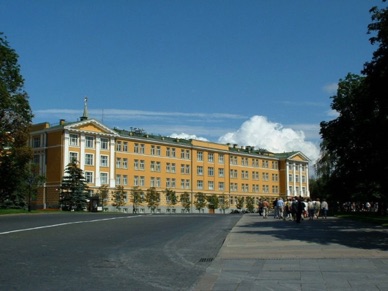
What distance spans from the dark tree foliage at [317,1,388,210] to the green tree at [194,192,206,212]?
47.0 meters

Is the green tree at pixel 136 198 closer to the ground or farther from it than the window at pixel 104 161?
closer to the ground

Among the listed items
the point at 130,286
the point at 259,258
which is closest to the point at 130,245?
the point at 259,258

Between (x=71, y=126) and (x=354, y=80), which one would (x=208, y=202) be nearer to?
(x=71, y=126)

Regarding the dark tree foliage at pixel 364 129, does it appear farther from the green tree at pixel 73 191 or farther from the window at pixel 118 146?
the window at pixel 118 146

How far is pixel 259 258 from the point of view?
14148 millimetres

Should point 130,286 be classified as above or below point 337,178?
below

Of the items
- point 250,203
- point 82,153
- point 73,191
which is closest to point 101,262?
point 73,191

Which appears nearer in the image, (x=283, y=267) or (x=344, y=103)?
(x=283, y=267)

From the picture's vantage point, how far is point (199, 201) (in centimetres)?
10981

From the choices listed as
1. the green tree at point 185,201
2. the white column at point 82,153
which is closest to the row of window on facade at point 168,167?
the white column at point 82,153

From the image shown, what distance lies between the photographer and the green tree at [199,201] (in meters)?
109

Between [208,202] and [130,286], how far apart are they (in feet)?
341

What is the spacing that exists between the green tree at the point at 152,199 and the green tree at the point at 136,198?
128 cm

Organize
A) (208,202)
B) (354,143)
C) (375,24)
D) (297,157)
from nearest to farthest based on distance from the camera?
(375,24) < (354,143) < (208,202) < (297,157)
